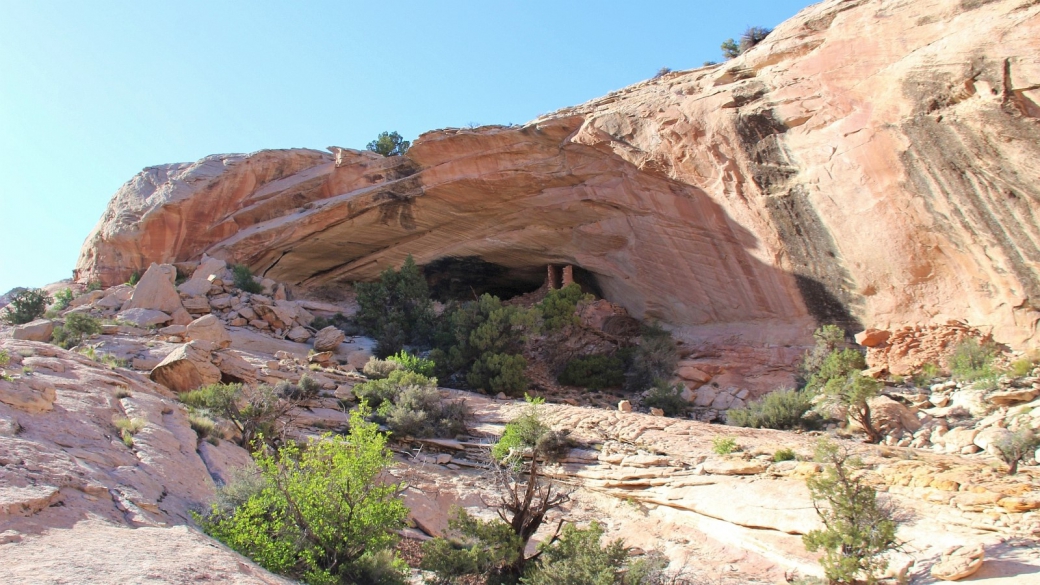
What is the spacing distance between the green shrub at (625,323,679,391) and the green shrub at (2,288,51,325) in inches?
631

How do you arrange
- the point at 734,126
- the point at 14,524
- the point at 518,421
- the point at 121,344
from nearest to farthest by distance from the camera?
the point at 14,524 < the point at 518,421 < the point at 121,344 < the point at 734,126

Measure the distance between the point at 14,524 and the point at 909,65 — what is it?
14336 millimetres

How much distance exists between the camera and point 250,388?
40.6ft

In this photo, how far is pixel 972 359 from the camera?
13.0m

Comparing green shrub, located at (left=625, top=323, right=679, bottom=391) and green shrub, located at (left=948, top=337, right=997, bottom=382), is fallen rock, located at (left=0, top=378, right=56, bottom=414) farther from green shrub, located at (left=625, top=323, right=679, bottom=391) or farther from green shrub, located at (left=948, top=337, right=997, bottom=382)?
green shrub, located at (left=948, top=337, right=997, bottom=382)

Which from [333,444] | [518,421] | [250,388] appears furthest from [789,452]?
[250,388]

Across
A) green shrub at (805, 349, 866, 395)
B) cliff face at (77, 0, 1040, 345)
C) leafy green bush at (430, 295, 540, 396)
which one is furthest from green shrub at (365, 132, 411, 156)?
green shrub at (805, 349, 866, 395)

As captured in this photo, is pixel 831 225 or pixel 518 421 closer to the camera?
pixel 518 421

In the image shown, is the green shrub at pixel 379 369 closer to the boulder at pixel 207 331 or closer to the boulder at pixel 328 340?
the boulder at pixel 328 340

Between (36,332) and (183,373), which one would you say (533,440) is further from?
(36,332)

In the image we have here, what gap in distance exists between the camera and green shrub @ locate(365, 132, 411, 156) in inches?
1105

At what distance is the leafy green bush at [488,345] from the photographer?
16422mm

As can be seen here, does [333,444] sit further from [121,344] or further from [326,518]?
[121,344]

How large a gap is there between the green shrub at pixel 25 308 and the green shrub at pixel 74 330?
5.87 m
